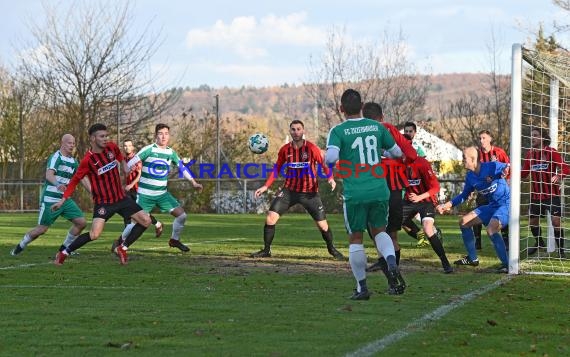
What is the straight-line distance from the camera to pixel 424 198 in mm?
12445

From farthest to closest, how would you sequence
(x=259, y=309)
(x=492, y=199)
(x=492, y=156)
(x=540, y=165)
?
(x=540, y=165)
(x=492, y=156)
(x=492, y=199)
(x=259, y=309)

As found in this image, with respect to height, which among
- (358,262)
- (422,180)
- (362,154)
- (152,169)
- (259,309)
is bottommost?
(259,309)

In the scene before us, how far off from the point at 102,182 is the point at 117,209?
0.42 meters

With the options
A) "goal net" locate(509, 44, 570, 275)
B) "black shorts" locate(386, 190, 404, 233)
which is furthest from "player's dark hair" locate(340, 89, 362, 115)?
"goal net" locate(509, 44, 570, 275)

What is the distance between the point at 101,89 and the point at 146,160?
26998 mm

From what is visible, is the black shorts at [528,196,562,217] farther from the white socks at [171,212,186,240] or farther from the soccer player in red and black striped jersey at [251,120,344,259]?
the white socks at [171,212,186,240]

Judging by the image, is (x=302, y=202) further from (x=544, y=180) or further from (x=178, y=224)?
(x=544, y=180)

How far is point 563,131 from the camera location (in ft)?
59.3

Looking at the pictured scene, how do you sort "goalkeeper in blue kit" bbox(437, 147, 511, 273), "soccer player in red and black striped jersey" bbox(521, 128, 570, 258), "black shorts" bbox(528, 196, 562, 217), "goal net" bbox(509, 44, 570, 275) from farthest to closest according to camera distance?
"black shorts" bbox(528, 196, 562, 217) < "soccer player in red and black striped jersey" bbox(521, 128, 570, 258) < "goalkeeper in blue kit" bbox(437, 147, 511, 273) < "goal net" bbox(509, 44, 570, 275)

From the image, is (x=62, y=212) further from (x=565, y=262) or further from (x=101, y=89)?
(x=101, y=89)

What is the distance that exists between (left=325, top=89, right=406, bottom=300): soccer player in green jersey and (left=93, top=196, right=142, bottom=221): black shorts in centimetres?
456

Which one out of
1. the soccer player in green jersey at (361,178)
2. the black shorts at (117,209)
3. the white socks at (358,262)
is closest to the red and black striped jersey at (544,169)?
the black shorts at (117,209)

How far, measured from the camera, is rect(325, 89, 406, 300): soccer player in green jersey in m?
9.30

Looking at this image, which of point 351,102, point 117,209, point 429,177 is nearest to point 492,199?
point 429,177
